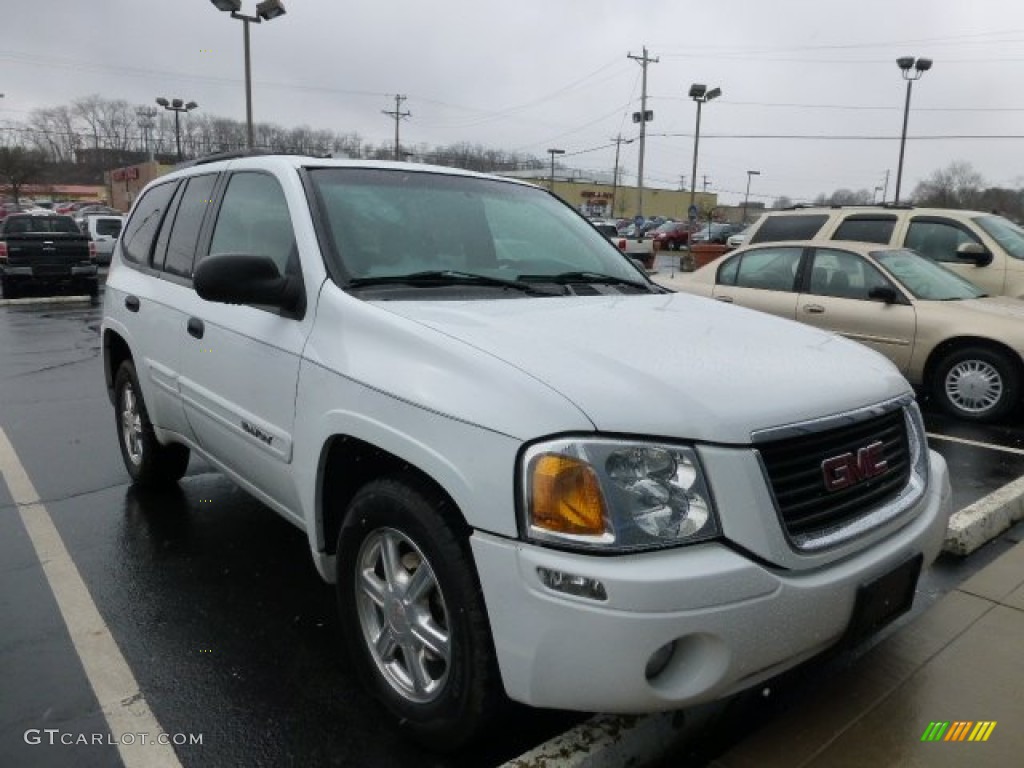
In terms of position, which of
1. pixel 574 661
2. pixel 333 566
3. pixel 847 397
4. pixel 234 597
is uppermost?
pixel 847 397

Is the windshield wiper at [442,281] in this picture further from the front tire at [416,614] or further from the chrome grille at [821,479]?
the chrome grille at [821,479]

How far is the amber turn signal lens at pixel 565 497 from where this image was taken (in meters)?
1.97

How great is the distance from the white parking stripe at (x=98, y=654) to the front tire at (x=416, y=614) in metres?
0.67

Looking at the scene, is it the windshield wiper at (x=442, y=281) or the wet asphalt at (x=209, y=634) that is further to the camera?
the windshield wiper at (x=442, y=281)

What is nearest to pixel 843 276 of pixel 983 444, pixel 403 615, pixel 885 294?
pixel 885 294

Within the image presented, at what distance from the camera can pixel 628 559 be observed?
6.34 feet

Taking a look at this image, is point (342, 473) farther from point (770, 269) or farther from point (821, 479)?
point (770, 269)

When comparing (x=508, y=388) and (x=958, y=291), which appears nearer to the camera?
(x=508, y=388)

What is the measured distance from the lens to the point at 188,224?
4.14 m

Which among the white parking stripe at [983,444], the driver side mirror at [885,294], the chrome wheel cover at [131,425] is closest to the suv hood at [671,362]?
the chrome wheel cover at [131,425]

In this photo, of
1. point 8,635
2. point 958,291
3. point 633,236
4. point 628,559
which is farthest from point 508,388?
point 633,236

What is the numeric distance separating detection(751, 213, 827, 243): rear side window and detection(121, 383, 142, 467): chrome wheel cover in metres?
7.37

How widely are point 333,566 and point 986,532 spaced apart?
131 inches

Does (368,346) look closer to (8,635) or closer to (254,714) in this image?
(254,714)
